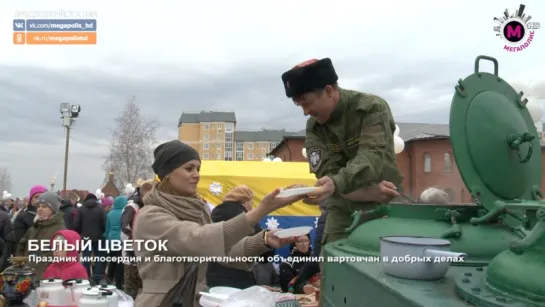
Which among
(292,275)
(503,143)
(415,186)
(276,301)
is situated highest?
(503,143)

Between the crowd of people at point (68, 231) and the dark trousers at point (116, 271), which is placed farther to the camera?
the dark trousers at point (116, 271)

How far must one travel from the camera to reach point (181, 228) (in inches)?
95.4

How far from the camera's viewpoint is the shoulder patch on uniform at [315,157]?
3.17 metres

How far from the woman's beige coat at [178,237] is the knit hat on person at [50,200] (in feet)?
Result: 13.7

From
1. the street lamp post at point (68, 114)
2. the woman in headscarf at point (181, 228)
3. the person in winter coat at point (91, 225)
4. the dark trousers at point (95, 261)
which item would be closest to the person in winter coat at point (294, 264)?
the woman in headscarf at point (181, 228)

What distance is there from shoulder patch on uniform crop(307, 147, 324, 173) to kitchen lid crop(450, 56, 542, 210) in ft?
3.71

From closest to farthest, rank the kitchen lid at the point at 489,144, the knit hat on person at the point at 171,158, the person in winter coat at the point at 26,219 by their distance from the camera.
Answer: the kitchen lid at the point at 489,144, the knit hat on person at the point at 171,158, the person in winter coat at the point at 26,219

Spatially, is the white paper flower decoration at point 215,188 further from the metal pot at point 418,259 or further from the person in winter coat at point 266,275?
the metal pot at point 418,259

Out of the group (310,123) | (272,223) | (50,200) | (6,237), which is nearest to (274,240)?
(310,123)

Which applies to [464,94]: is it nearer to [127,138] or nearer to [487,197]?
[487,197]

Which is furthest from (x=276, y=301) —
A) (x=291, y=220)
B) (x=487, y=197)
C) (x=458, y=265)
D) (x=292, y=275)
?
(x=291, y=220)

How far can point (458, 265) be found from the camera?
6.42 ft

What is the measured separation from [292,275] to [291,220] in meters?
2.92

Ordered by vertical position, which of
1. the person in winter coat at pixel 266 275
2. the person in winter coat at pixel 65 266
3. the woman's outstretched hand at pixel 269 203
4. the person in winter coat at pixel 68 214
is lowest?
the person in winter coat at pixel 266 275
